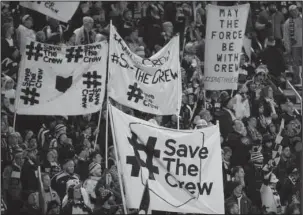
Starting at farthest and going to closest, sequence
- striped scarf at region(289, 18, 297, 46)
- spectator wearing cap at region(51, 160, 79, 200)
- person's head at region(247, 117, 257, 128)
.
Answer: striped scarf at region(289, 18, 297, 46)
person's head at region(247, 117, 257, 128)
spectator wearing cap at region(51, 160, 79, 200)

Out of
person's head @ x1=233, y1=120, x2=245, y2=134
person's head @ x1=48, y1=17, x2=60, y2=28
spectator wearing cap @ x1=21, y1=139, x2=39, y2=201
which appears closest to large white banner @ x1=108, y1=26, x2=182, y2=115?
person's head @ x1=233, y1=120, x2=245, y2=134

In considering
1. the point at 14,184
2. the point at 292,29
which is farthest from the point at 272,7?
the point at 14,184

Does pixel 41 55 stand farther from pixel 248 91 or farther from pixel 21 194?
pixel 248 91

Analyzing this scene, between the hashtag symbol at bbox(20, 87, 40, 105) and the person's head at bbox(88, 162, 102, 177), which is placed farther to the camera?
the hashtag symbol at bbox(20, 87, 40, 105)

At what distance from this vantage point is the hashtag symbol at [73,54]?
64.5 ft

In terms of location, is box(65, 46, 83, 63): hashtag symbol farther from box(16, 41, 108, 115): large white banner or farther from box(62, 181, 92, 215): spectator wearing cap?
box(62, 181, 92, 215): spectator wearing cap

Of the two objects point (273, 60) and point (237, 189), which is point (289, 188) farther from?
point (273, 60)

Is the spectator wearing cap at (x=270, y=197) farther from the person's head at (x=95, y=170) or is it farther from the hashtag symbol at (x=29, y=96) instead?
the hashtag symbol at (x=29, y=96)

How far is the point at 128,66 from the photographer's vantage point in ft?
62.4

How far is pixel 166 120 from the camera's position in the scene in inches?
779

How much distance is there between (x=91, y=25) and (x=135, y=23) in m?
1.02

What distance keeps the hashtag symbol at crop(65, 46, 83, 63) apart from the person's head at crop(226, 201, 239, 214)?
3.98 m

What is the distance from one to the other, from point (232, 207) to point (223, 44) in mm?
3898

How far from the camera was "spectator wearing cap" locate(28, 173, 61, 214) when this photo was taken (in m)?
18.0
